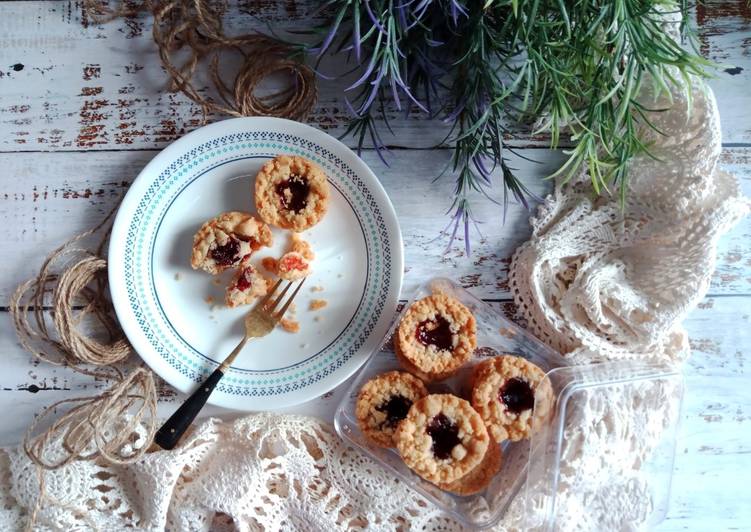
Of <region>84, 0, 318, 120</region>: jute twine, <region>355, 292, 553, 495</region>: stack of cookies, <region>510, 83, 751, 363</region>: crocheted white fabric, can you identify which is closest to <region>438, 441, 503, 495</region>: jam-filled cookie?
<region>355, 292, 553, 495</region>: stack of cookies

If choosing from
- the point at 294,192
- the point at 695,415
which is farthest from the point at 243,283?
the point at 695,415

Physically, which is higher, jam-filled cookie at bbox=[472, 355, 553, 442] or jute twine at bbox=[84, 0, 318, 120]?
jute twine at bbox=[84, 0, 318, 120]

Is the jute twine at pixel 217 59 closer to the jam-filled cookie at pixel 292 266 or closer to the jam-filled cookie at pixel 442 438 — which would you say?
the jam-filled cookie at pixel 292 266

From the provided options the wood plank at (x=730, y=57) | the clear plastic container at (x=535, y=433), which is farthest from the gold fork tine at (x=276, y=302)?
the wood plank at (x=730, y=57)

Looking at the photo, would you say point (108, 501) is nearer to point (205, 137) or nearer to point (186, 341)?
point (186, 341)

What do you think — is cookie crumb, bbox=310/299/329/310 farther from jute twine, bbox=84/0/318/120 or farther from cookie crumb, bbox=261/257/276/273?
jute twine, bbox=84/0/318/120
